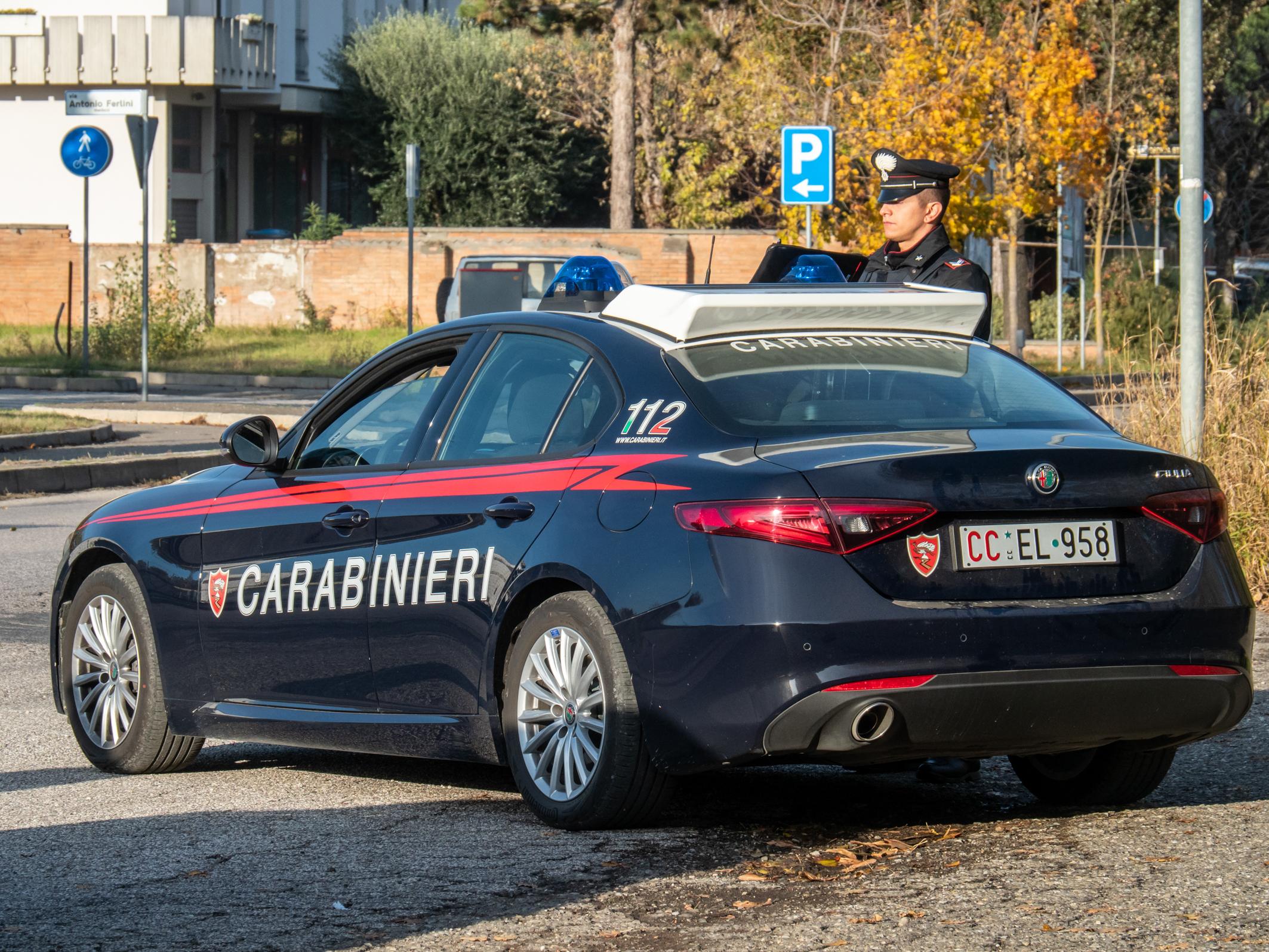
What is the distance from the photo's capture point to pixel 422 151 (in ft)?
174

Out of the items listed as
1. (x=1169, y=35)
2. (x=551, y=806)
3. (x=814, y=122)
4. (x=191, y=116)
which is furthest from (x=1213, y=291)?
(x=191, y=116)

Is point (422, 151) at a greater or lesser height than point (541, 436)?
greater

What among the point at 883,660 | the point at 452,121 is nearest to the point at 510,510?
the point at 883,660

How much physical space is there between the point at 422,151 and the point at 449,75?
2.04 m

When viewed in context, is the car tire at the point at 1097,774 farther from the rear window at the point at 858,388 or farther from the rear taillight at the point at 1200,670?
the rear window at the point at 858,388

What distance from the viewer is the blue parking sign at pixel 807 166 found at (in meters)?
19.3

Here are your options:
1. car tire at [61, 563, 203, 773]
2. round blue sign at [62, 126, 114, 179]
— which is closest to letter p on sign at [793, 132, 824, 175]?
round blue sign at [62, 126, 114, 179]

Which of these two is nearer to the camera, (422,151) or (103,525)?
(103,525)

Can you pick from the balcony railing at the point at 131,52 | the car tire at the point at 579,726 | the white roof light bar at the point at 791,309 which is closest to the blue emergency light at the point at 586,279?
the white roof light bar at the point at 791,309

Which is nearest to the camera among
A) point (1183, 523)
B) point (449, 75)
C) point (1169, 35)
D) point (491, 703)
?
point (1183, 523)

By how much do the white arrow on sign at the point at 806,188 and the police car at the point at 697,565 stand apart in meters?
13.4

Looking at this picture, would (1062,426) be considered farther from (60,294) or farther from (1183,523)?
(60,294)

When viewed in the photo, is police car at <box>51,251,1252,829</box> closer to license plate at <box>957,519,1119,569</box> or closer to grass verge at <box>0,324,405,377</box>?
license plate at <box>957,519,1119,569</box>

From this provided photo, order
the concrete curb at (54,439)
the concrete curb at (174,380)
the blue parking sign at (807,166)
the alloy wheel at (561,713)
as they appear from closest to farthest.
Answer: the alloy wheel at (561,713) < the concrete curb at (54,439) < the blue parking sign at (807,166) < the concrete curb at (174,380)
